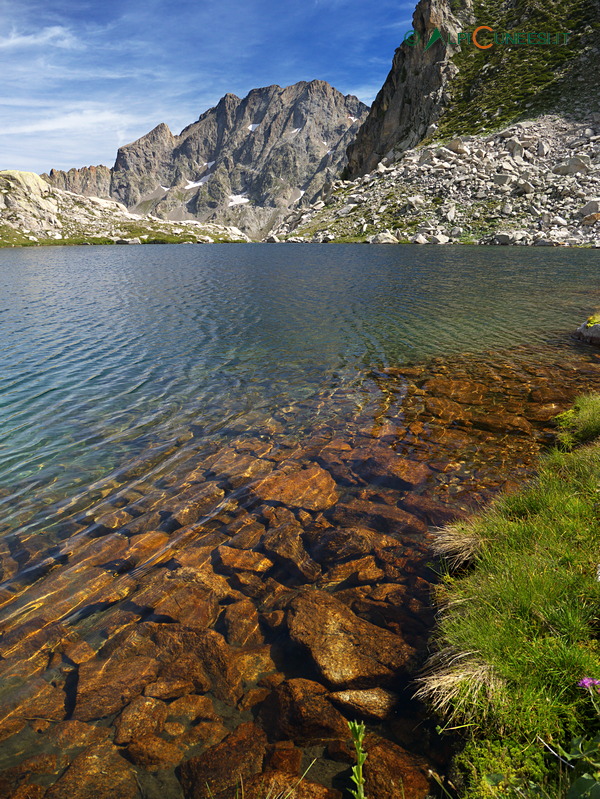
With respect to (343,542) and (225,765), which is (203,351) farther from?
(225,765)

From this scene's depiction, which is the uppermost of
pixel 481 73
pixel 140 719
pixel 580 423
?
pixel 481 73

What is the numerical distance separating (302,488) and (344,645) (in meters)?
4.87

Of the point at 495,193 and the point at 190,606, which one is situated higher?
the point at 495,193

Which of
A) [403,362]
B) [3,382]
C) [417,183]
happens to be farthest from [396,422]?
[417,183]

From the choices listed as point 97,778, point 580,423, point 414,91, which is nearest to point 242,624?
point 97,778

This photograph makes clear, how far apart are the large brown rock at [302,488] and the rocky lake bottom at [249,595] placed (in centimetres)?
8

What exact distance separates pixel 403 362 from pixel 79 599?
56.5 feet

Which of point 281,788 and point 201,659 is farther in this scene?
point 201,659

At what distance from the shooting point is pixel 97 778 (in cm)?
480

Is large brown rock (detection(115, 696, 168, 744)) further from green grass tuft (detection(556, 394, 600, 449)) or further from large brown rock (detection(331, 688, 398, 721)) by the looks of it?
green grass tuft (detection(556, 394, 600, 449))

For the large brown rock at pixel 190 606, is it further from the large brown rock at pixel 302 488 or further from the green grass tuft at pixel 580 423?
the green grass tuft at pixel 580 423

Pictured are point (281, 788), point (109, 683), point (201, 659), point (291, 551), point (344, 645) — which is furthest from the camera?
point (291, 551)

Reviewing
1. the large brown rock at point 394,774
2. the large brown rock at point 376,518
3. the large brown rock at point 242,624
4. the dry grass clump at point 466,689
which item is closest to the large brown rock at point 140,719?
the large brown rock at point 242,624

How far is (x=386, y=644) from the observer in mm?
6152
